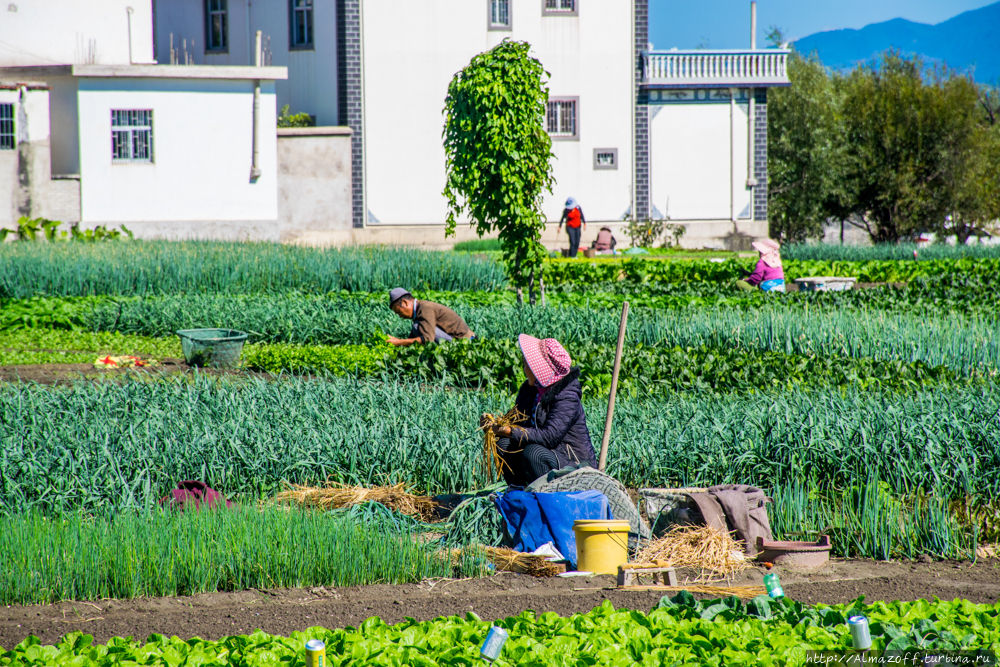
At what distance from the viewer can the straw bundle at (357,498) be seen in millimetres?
5289

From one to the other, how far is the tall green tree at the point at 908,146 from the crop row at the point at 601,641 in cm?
3106

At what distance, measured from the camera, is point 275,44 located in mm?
26859

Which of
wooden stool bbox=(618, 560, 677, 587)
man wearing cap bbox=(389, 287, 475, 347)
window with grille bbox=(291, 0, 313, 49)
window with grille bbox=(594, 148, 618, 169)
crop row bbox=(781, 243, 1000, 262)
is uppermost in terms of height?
window with grille bbox=(291, 0, 313, 49)

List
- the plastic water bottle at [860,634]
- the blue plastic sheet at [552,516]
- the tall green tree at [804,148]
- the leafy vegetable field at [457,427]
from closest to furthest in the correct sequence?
the plastic water bottle at [860,634] → the leafy vegetable field at [457,427] → the blue plastic sheet at [552,516] → the tall green tree at [804,148]

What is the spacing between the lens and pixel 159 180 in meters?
23.1

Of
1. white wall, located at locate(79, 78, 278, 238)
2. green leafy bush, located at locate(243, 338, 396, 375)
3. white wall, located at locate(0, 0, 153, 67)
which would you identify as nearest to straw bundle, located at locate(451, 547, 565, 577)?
green leafy bush, located at locate(243, 338, 396, 375)

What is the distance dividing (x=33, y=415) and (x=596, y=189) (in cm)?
2268

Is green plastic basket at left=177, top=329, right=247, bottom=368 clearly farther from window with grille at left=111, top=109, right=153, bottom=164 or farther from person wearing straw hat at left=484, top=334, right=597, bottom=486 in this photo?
window with grille at left=111, top=109, right=153, bottom=164

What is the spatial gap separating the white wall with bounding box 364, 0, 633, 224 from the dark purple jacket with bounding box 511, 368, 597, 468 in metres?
21.1

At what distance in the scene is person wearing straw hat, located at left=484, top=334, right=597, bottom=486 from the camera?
18.0 ft

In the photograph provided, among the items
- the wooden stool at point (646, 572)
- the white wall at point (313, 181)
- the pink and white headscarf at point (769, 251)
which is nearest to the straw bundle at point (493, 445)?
the wooden stool at point (646, 572)

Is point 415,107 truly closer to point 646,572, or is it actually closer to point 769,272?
point 769,272

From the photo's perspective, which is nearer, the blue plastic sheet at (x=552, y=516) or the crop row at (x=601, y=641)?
the crop row at (x=601, y=641)

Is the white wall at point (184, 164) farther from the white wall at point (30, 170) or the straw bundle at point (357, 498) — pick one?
the straw bundle at point (357, 498)
